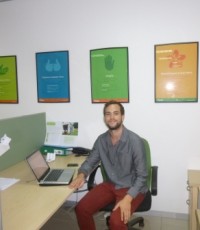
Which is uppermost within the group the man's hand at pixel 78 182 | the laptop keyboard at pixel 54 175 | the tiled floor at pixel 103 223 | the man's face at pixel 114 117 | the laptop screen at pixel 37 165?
the man's face at pixel 114 117

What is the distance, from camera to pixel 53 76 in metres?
2.98

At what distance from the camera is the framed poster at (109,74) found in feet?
9.00

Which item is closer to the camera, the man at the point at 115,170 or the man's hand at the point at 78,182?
the man's hand at the point at 78,182

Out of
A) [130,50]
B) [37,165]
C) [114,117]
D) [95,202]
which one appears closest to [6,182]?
[37,165]

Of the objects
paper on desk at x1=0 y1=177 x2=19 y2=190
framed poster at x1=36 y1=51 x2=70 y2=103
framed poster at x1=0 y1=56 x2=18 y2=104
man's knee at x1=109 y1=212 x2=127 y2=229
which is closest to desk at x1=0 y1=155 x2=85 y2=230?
paper on desk at x1=0 y1=177 x2=19 y2=190

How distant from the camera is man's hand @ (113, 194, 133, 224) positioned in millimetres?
1949

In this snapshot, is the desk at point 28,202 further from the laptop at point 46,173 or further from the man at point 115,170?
the man at point 115,170

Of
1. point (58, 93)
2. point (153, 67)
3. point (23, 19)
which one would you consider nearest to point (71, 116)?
point (58, 93)

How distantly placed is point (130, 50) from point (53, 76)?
0.93 m

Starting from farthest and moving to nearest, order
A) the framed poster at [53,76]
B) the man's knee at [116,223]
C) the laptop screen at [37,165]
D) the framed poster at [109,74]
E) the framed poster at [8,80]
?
the framed poster at [8,80]
the framed poster at [53,76]
the framed poster at [109,74]
the laptop screen at [37,165]
the man's knee at [116,223]

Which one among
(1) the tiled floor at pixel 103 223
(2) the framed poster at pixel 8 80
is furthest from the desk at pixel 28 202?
(2) the framed poster at pixel 8 80

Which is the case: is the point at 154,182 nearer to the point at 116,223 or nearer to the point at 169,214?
the point at 116,223

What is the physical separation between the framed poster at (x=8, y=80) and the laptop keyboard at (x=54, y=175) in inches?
50.4

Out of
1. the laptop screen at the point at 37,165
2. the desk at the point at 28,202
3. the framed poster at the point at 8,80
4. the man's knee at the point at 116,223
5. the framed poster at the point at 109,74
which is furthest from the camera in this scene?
the framed poster at the point at 8,80
